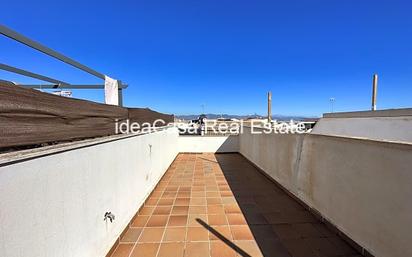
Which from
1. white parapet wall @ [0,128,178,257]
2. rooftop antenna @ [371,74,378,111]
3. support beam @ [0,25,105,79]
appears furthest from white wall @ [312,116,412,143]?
support beam @ [0,25,105,79]

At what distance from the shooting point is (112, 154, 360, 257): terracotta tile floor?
1.94m

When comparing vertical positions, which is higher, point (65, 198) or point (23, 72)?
point (23, 72)

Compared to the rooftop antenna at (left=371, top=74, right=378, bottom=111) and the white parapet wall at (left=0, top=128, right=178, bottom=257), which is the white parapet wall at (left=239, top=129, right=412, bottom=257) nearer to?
the white parapet wall at (left=0, top=128, right=178, bottom=257)

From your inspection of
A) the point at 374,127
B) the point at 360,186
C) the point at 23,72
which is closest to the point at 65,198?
the point at 23,72

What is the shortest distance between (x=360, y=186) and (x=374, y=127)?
9.47 feet

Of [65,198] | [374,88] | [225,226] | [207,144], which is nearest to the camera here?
[65,198]

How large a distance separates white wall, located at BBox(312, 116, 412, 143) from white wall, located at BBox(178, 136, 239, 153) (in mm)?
3321

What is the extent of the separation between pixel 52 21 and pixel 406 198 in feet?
16.8

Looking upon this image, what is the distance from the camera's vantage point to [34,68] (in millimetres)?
1653

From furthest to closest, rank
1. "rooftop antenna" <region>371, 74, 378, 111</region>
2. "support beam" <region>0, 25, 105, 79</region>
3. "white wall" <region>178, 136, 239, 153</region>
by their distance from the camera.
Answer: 1. "white wall" <region>178, 136, 239, 153</region>
2. "rooftop antenna" <region>371, 74, 378, 111</region>
3. "support beam" <region>0, 25, 105, 79</region>

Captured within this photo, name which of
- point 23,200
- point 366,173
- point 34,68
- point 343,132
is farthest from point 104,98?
point 343,132

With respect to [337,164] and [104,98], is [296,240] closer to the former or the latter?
[337,164]

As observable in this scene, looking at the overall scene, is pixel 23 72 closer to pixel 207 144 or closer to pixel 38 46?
pixel 38 46

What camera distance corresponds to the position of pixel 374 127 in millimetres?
3998
